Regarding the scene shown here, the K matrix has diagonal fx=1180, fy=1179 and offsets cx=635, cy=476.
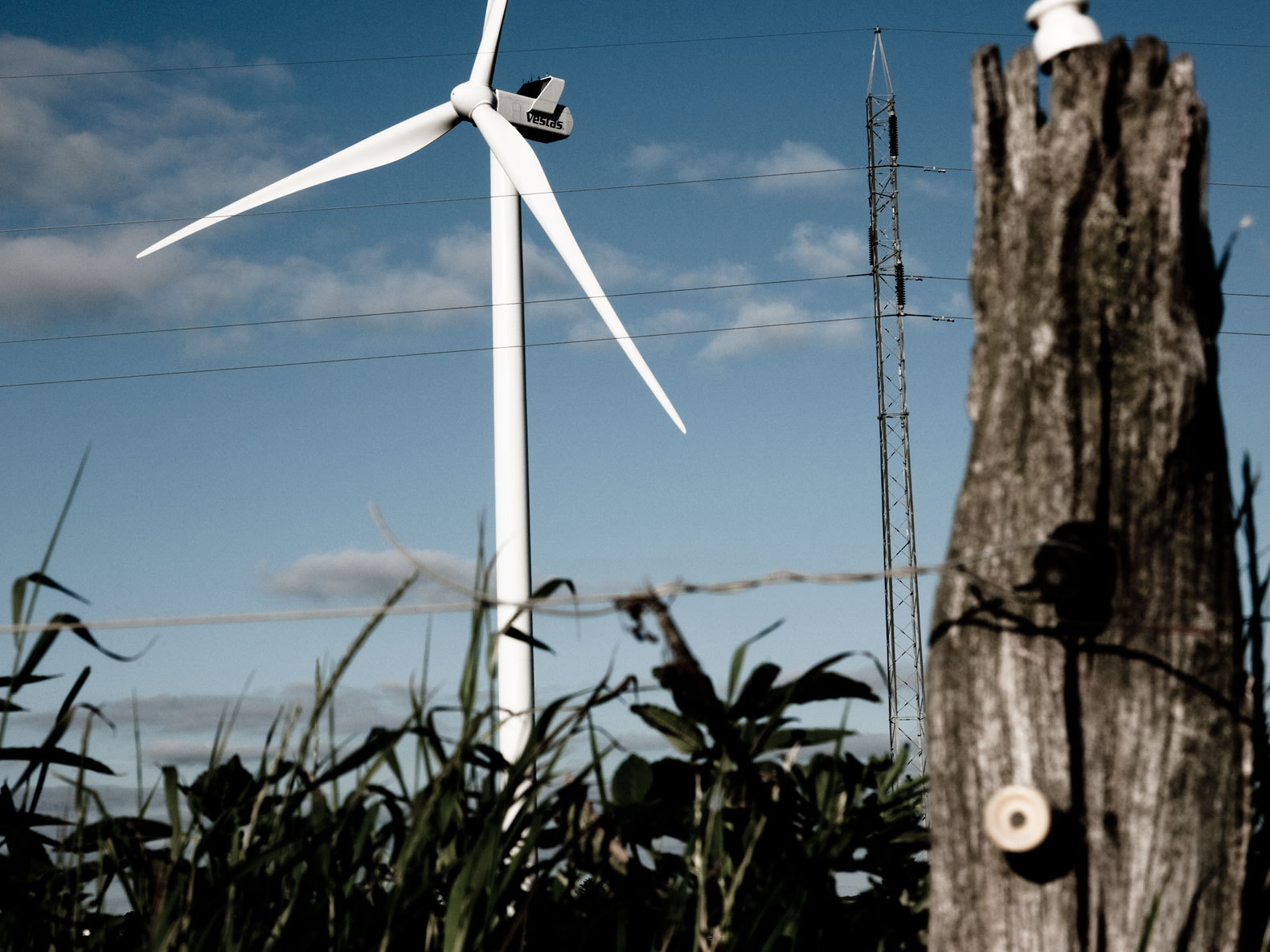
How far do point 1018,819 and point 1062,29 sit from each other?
1.67m

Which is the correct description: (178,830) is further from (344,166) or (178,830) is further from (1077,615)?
(344,166)

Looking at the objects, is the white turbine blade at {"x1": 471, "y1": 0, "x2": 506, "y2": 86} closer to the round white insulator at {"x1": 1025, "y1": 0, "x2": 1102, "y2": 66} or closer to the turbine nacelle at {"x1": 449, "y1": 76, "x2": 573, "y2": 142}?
the turbine nacelle at {"x1": 449, "y1": 76, "x2": 573, "y2": 142}

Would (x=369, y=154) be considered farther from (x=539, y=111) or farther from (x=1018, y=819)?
(x=1018, y=819)

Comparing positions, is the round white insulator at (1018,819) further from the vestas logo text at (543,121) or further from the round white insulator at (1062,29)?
the vestas logo text at (543,121)

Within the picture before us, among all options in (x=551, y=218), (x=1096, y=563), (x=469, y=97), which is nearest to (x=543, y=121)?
(x=469, y=97)

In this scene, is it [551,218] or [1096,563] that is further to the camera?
[551,218]

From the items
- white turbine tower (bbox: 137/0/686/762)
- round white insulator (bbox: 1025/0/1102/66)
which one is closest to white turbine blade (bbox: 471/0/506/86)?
white turbine tower (bbox: 137/0/686/762)

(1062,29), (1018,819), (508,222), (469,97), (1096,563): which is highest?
(469,97)

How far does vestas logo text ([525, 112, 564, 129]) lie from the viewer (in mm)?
15711

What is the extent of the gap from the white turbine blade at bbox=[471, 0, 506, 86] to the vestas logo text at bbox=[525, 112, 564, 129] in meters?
0.68

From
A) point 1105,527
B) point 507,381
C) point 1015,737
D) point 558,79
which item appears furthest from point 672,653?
point 558,79

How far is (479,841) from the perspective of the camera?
89.9 inches

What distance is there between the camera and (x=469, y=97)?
1502 cm

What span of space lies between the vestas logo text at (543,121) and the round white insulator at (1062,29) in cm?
1375
